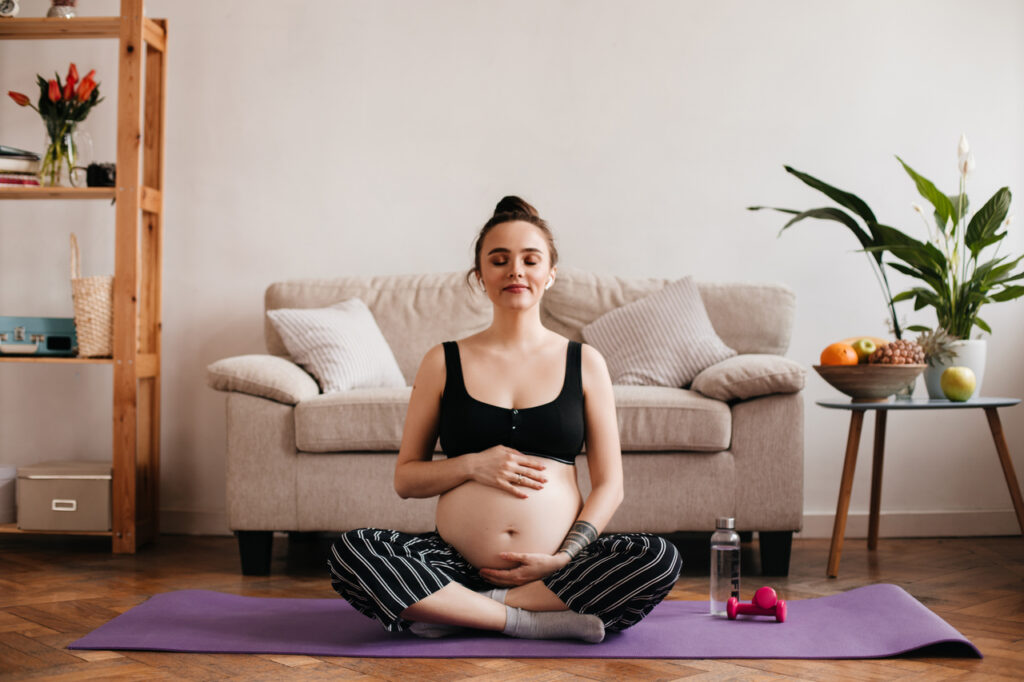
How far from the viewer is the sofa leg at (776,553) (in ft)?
8.58

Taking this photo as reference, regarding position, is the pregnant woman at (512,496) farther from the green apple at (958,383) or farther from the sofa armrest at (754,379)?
the green apple at (958,383)

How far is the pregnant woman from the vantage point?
1.73 meters

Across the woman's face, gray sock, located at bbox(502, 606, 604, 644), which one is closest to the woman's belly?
gray sock, located at bbox(502, 606, 604, 644)

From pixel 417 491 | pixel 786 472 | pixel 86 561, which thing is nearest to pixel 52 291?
pixel 86 561

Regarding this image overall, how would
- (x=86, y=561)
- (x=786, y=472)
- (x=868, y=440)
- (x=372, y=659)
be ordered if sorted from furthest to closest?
(x=868, y=440)
(x=86, y=561)
(x=786, y=472)
(x=372, y=659)

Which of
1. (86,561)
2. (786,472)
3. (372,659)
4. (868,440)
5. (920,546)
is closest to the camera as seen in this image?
(372,659)

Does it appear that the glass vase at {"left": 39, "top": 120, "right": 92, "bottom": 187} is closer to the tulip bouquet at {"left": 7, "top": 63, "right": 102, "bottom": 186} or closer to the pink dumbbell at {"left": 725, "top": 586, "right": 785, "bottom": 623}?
the tulip bouquet at {"left": 7, "top": 63, "right": 102, "bottom": 186}

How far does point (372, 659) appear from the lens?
5.71 ft

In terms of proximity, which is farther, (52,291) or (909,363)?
(52,291)

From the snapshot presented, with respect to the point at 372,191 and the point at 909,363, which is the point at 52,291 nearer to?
the point at 372,191

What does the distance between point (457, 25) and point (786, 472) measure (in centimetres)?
202

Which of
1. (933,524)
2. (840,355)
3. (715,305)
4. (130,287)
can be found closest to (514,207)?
(840,355)

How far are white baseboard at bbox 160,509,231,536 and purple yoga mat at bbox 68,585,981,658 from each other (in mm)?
1274

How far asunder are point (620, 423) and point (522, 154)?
4.35ft
